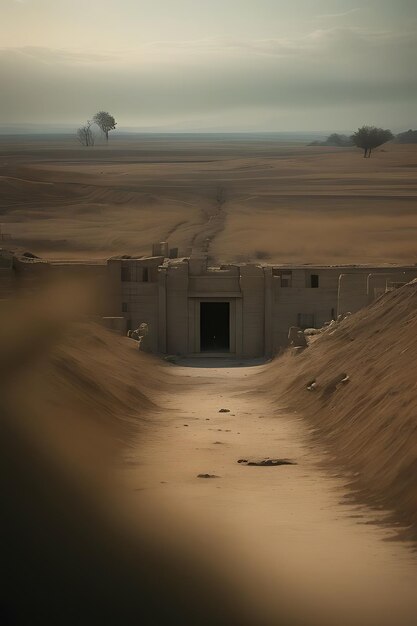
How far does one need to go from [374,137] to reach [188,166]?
23.9m

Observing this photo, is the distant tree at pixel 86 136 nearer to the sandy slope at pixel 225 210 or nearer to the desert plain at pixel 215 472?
the sandy slope at pixel 225 210

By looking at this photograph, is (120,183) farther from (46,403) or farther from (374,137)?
(46,403)

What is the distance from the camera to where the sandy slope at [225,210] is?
5441cm

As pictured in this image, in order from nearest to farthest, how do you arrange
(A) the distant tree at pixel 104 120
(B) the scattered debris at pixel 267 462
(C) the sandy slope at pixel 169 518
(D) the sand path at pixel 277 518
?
(C) the sandy slope at pixel 169 518, (D) the sand path at pixel 277 518, (B) the scattered debris at pixel 267 462, (A) the distant tree at pixel 104 120

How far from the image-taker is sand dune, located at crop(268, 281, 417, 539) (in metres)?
12.6

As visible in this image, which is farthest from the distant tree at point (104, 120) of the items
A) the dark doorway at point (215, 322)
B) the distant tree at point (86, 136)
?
the dark doorway at point (215, 322)

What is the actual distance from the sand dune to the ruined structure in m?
4.04

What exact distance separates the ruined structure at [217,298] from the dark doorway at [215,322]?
2163mm

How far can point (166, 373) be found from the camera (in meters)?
24.7

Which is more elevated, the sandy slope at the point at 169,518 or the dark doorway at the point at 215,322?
the sandy slope at the point at 169,518

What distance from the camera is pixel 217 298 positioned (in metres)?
30.2

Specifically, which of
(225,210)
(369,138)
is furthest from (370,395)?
(369,138)

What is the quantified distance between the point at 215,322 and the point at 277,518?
21630 mm

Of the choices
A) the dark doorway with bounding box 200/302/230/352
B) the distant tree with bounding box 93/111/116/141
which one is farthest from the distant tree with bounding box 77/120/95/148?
the dark doorway with bounding box 200/302/230/352
